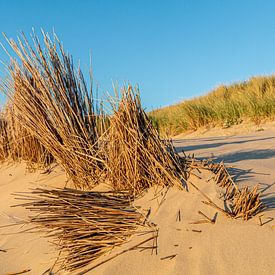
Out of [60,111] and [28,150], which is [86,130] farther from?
[28,150]

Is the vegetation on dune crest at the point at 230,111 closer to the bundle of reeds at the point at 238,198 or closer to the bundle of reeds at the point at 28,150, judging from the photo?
the bundle of reeds at the point at 28,150

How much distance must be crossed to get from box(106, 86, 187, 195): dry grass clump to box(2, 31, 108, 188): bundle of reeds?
62cm

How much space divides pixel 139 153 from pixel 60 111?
3.58 feet

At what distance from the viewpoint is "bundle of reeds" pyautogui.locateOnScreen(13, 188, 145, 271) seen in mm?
1785

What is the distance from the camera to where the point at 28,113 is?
3203 millimetres

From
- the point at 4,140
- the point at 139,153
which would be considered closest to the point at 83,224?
the point at 139,153

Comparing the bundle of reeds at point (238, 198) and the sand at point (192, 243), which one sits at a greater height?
the bundle of reeds at point (238, 198)

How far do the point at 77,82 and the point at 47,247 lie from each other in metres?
1.49

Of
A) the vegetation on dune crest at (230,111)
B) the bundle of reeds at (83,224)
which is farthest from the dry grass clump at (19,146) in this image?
the vegetation on dune crest at (230,111)

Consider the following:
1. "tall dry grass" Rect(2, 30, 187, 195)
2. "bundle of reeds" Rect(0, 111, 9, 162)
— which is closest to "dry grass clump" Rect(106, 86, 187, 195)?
"tall dry grass" Rect(2, 30, 187, 195)

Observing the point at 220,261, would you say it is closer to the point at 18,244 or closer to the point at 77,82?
the point at 18,244

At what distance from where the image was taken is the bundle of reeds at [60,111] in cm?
289

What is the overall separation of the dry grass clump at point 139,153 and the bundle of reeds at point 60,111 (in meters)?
0.62

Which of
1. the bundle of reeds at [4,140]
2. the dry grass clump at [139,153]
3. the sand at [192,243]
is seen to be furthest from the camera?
the bundle of reeds at [4,140]
